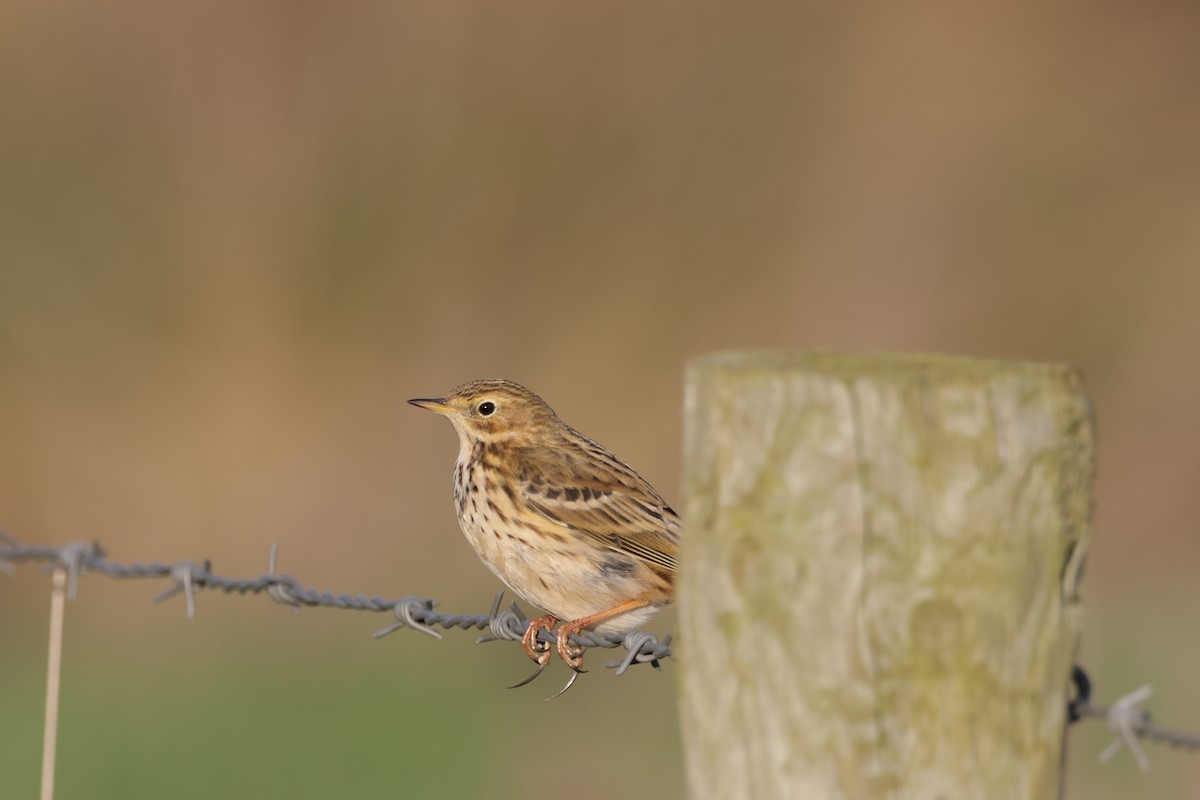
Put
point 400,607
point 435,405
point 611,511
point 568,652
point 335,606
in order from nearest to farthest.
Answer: point 335,606, point 400,607, point 568,652, point 611,511, point 435,405

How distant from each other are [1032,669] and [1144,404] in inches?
535

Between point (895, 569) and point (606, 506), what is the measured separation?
389 cm

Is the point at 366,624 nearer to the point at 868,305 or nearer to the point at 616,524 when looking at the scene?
the point at 868,305

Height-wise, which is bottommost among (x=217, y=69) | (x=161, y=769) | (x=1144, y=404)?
(x=161, y=769)

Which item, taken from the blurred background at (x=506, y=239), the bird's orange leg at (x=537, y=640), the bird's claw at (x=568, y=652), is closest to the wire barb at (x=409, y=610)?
the bird's orange leg at (x=537, y=640)

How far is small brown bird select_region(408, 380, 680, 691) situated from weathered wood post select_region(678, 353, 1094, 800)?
3.25m

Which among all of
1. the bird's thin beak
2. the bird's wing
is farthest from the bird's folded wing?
the bird's thin beak

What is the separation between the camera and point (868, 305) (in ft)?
48.8

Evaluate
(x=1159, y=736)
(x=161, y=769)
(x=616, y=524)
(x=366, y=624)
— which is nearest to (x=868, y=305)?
(x=366, y=624)

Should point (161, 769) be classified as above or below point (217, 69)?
below

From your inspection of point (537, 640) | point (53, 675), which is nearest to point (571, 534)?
point (537, 640)

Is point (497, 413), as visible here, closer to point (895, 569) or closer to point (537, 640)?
point (537, 640)

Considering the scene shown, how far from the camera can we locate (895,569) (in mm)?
2605

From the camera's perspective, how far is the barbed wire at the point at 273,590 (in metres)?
3.69
